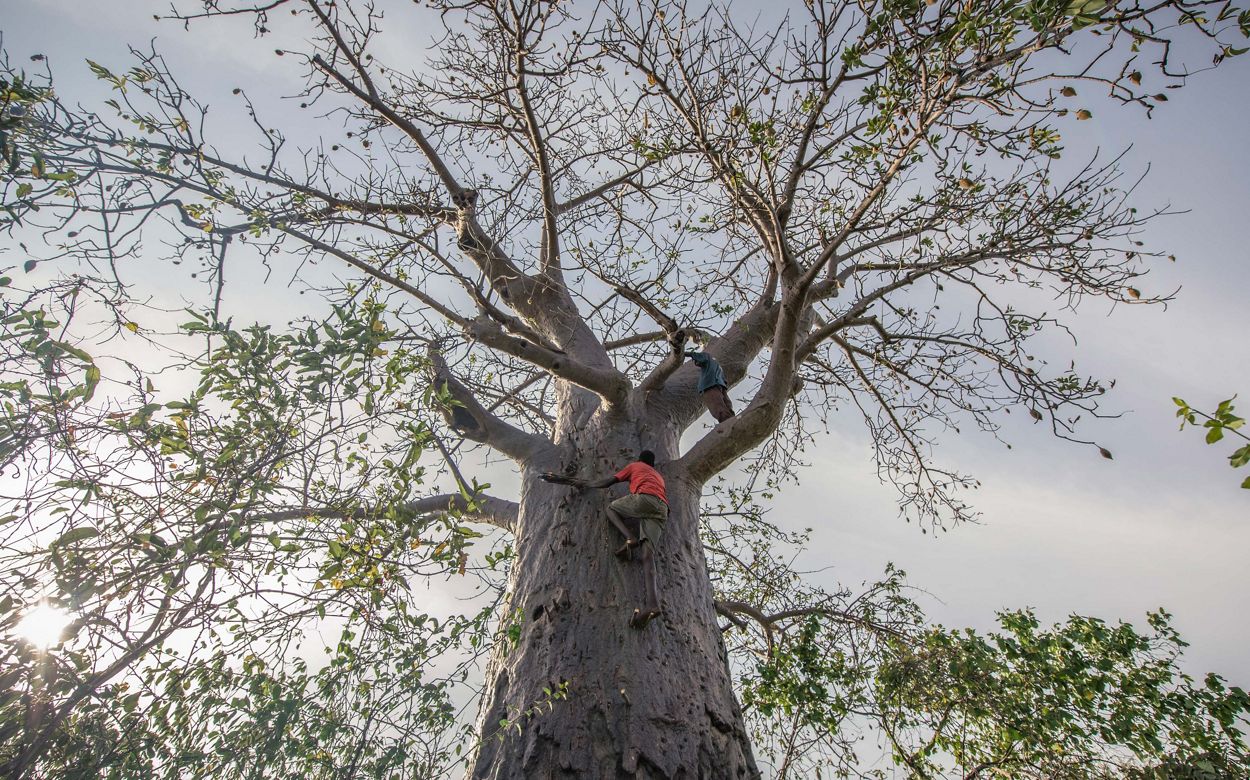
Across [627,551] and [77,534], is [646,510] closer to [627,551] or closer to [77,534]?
[627,551]

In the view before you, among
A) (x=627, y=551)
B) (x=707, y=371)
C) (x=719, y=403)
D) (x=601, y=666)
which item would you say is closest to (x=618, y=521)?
(x=627, y=551)

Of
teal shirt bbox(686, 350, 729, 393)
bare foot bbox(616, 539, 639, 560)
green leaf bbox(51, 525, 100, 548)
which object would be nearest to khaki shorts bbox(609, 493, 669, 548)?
bare foot bbox(616, 539, 639, 560)

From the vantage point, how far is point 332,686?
A: 286 centimetres

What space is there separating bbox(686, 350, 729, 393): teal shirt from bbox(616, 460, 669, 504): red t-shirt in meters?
1.01

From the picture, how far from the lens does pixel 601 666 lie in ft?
7.46

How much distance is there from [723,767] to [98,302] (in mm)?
3138

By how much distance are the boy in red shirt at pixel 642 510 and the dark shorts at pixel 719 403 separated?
910 mm

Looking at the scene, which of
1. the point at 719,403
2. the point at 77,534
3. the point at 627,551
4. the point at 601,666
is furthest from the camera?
the point at 719,403

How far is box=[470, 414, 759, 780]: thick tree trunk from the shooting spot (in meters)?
2.00

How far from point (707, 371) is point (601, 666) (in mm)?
2266

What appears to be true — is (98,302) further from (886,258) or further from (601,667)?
(886,258)

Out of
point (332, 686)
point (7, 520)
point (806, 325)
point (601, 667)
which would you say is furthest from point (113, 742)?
point (806, 325)

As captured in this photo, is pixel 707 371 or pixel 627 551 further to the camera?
pixel 707 371

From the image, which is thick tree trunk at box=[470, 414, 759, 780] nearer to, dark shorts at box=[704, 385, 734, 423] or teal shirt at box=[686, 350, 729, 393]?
dark shorts at box=[704, 385, 734, 423]
